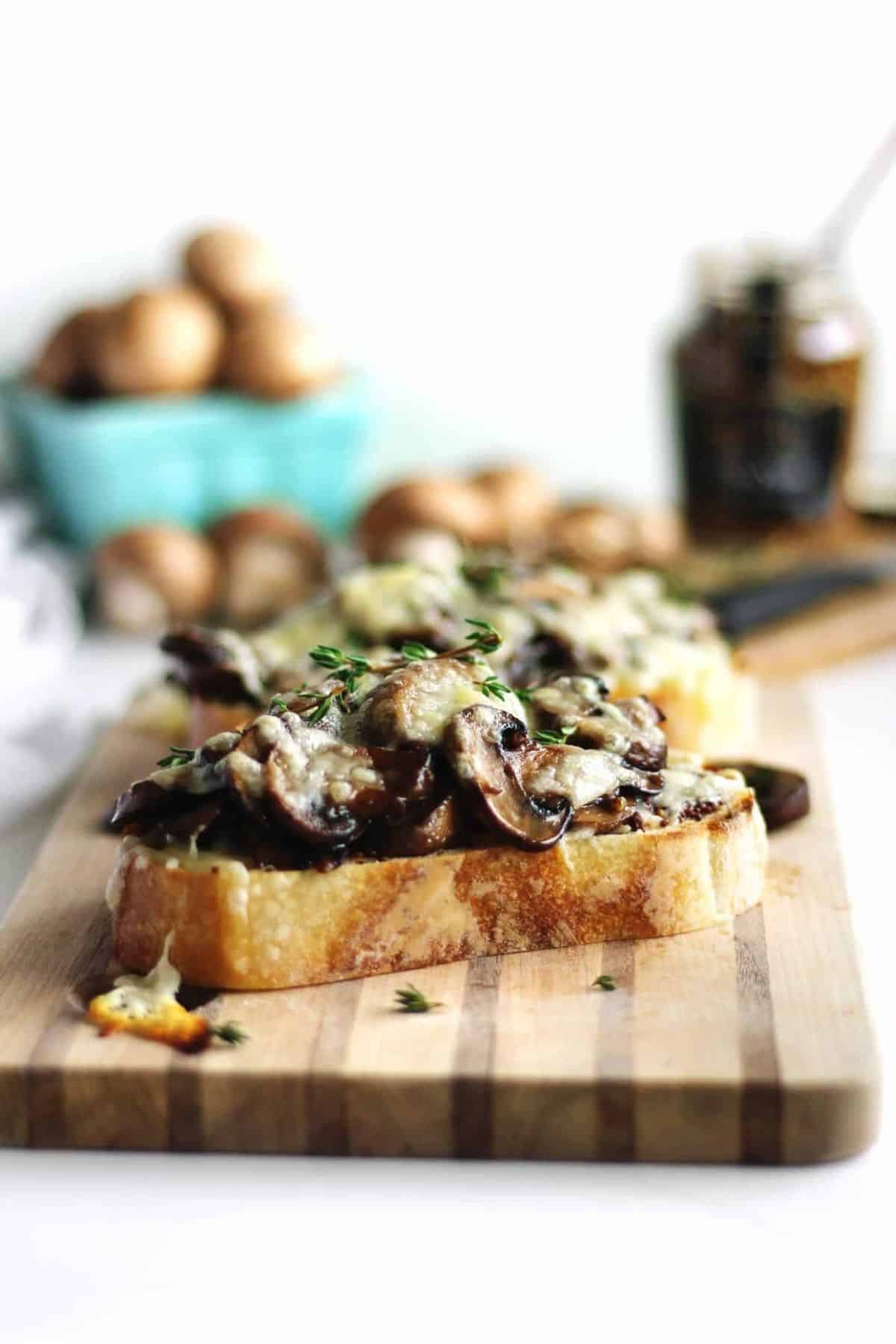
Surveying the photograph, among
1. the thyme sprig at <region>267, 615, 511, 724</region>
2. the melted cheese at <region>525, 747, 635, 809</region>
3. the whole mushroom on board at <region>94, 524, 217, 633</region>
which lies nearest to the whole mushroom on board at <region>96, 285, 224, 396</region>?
the whole mushroom on board at <region>94, 524, 217, 633</region>

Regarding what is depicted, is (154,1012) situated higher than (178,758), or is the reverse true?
(178,758)

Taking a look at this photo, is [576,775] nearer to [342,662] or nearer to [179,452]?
[342,662]

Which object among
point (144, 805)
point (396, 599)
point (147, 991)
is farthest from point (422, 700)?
point (396, 599)

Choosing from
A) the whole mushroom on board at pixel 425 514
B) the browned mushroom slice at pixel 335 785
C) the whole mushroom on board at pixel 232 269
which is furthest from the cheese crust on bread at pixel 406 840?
the whole mushroom on board at pixel 232 269

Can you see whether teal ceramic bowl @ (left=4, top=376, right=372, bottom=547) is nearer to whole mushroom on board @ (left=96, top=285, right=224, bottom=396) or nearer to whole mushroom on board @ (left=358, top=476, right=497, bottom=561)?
whole mushroom on board @ (left=96, top=285, right=224, bottom=396)

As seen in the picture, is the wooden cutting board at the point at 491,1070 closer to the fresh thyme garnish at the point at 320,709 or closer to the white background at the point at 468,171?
the fresh thyme garnish at the point at 320,709

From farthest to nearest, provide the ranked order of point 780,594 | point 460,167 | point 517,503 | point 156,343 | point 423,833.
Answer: point 460,167, point 517,503, point 156,343, point 780,594, point 423,833
